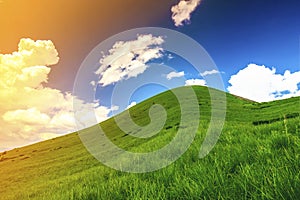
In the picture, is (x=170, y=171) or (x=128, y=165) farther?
(x=128, y=165)

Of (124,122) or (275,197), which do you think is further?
(124,122)

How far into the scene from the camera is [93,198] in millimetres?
4637

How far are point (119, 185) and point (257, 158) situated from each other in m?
2.46

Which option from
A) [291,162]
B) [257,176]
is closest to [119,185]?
[257,176]

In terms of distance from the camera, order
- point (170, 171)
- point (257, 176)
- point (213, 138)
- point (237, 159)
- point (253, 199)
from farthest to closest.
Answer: point (213, 138) → point (170, 171) → point (237, 159) → point (257, 176) → point (253, 199)

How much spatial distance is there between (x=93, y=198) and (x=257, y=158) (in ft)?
9.36

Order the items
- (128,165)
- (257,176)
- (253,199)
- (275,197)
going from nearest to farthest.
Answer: (275,197)
(253,199)
(257,176)
(128,165)

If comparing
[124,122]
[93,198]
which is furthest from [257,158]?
[124,122]

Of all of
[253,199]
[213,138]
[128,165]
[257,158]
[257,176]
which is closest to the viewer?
[253,199]

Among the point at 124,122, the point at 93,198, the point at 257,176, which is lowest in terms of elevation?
the point at 93,198

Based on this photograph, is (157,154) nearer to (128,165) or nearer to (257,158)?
(128,165)

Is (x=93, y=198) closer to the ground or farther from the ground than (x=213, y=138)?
closer to the ground

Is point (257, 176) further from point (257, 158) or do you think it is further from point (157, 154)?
point (157, 154)

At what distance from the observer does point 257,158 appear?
4.57 m
